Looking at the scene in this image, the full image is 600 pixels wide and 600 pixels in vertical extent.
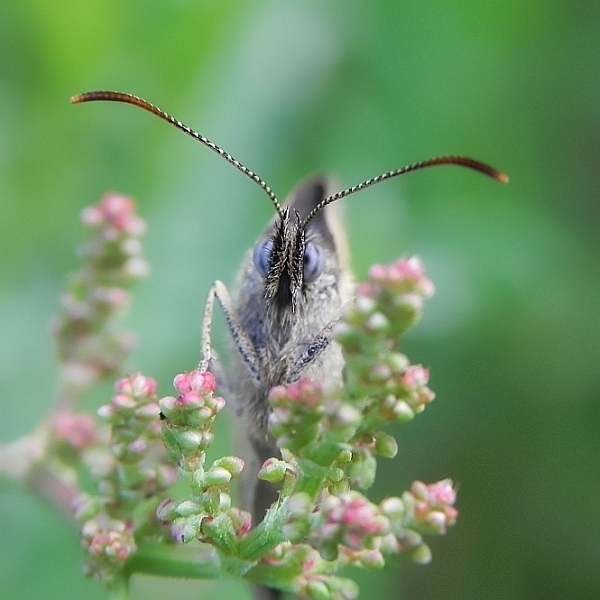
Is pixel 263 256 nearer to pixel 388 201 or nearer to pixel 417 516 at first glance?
pixel 417 516

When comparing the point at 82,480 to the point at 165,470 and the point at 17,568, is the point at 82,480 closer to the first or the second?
the point at 17,568

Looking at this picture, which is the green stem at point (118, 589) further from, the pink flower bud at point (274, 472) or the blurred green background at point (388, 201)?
the blurred green background at point (388, 201)

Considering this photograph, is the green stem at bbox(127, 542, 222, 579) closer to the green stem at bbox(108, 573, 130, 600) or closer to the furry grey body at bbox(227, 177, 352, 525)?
the green stem at bbox(108, 573, 130, 600)

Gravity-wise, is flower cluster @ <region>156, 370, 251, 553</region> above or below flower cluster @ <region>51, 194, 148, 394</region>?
below

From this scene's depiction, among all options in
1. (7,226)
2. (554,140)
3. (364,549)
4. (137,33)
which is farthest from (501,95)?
(364,549)

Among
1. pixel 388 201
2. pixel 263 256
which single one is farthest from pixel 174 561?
pixel 388 201

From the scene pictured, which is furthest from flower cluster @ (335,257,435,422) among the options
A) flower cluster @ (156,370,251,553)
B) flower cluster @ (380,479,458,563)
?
flower cluster @ (156,370,251,553)
